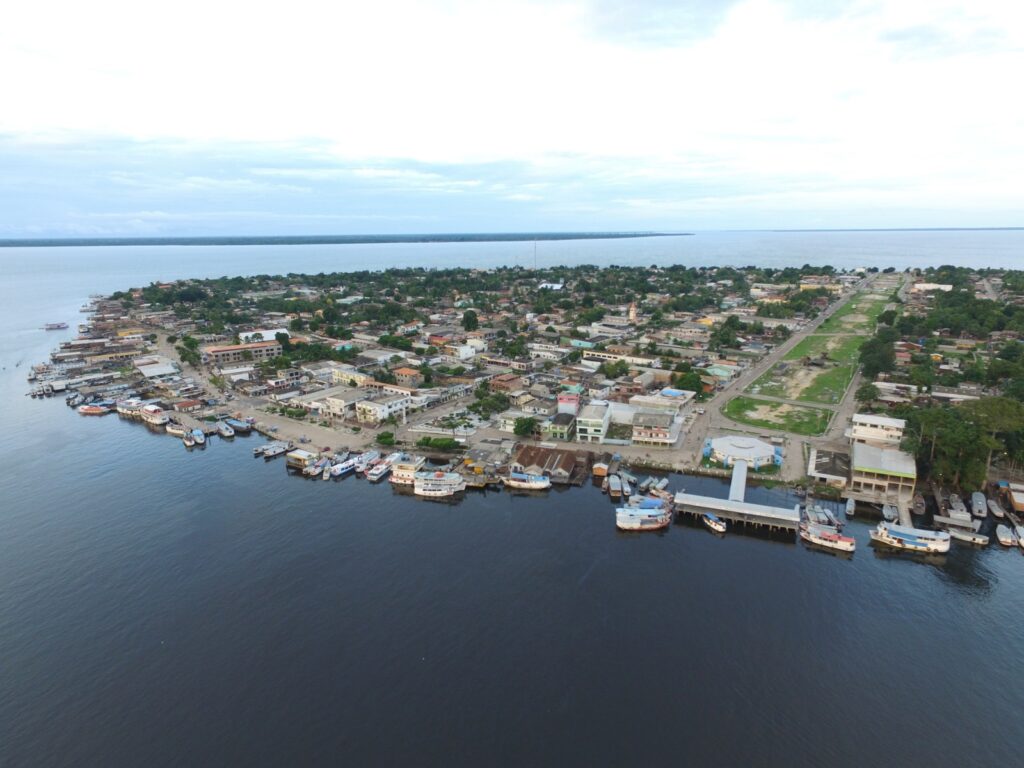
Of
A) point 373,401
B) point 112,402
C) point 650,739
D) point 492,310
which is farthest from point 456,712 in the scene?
point 492,310

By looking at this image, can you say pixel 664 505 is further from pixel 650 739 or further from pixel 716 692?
pixel 650 739

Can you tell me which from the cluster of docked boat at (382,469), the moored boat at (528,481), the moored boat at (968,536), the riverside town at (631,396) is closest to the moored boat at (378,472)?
the cluster of docked boat at (382,469)

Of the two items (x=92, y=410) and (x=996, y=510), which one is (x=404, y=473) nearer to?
(x=996, y=510)

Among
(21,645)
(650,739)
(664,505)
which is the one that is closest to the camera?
(650,739)

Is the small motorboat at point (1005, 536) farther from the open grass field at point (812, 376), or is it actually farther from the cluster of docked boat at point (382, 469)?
the cluster of docked boat at point (382, 469)

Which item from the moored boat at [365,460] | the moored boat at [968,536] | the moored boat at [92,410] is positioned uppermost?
Result: the moored boat at [968,536]

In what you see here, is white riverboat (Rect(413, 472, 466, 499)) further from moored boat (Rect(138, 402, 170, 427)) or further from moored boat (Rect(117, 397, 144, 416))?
moored boat (Rect(117, 397, 144, 416))

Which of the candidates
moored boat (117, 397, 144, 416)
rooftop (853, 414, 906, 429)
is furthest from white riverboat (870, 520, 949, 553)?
moored boat (117, 397, 144, 416)
